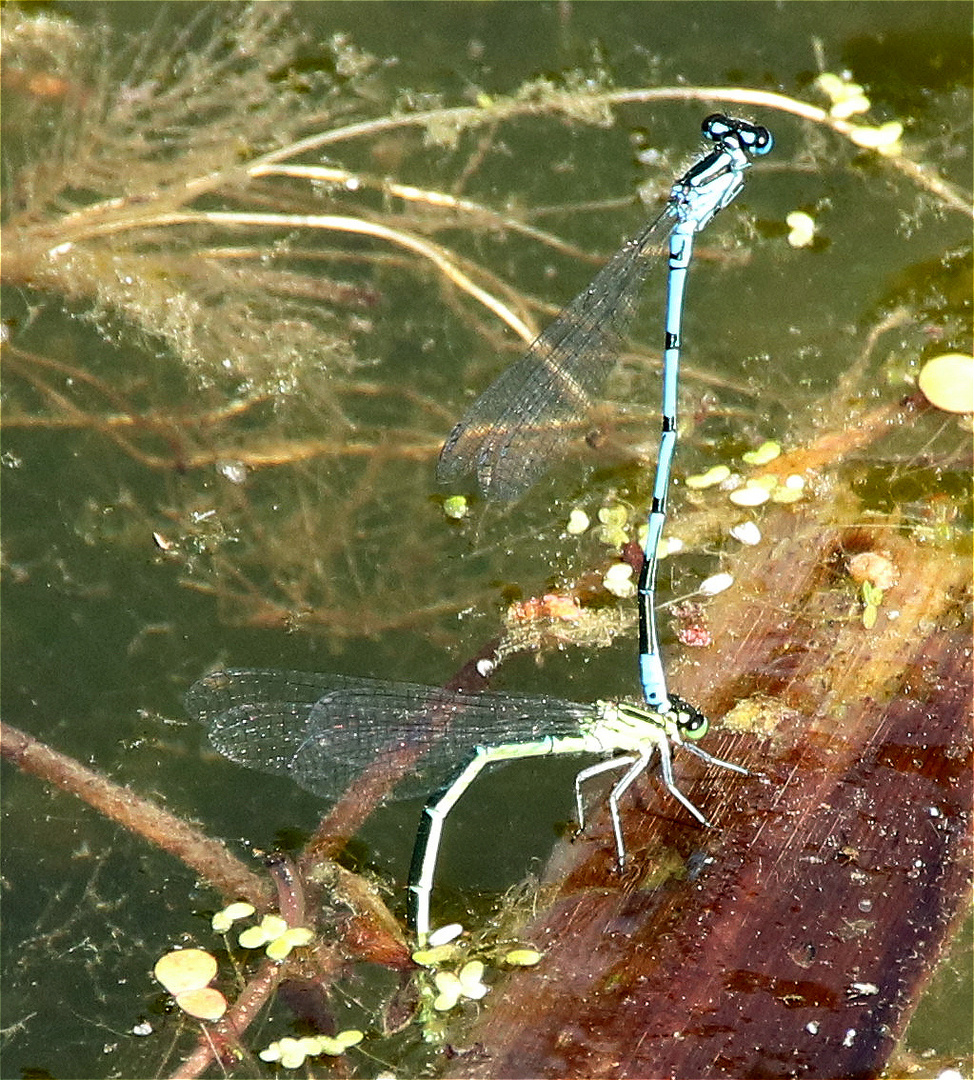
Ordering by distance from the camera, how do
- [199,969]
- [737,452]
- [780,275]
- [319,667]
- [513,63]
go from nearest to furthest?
1. [199,969]
2. [319,667]
3. [737,452]
4. [780,275]
5. [513,63]

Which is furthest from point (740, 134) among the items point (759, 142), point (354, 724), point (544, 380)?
point (354, 724)

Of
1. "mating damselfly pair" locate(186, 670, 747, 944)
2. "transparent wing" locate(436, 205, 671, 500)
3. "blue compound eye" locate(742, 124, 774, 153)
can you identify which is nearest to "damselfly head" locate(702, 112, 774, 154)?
"blue compound eye" locate(742, 124, 774, 153)

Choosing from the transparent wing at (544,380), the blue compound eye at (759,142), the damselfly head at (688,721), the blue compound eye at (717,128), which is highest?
the blue compound eye at (717,128)

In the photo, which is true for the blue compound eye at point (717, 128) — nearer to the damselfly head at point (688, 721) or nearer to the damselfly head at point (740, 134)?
the damselfly head at point (740, 134)

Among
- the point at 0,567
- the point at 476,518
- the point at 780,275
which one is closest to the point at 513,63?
the point at 780,275

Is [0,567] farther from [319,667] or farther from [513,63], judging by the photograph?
[513,63]

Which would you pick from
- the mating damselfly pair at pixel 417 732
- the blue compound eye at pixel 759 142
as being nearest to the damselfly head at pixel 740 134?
the blue compound eye at pixel 759 142
